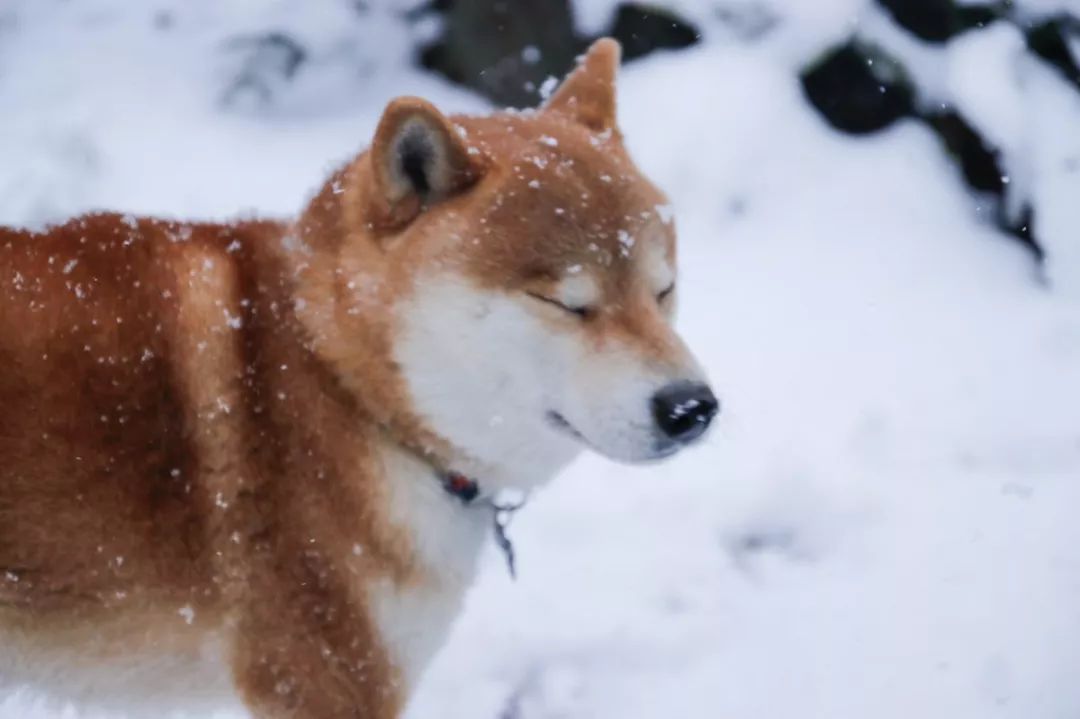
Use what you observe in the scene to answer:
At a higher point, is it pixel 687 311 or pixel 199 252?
pixel 199 252

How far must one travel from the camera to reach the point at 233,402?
69.0 inches

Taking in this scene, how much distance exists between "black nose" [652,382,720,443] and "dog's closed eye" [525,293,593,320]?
0.61 ft

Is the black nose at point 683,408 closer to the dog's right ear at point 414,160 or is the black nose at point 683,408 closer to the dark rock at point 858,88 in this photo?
the dog's right ear at point 414,160

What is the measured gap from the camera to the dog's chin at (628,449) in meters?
1.69

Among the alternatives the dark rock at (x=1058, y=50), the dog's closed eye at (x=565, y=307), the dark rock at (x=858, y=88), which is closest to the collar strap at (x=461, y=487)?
the dog's closed eye at (x=565, y=307)

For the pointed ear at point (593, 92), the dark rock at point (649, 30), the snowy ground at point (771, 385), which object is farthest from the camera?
the dark rock at point (649, 30)

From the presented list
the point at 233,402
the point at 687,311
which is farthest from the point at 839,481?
the point at 233,402

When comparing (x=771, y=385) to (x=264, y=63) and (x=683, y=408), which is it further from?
(x=264, y=63)

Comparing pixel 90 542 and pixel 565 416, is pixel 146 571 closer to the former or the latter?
pixel 90 542

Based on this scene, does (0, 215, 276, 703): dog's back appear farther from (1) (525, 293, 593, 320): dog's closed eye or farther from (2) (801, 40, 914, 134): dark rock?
(2) (801, 40, 914, 134): dark rock

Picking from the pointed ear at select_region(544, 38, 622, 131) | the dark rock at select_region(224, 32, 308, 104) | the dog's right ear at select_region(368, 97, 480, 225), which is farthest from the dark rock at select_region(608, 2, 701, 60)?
the dog's right ear at select_region(368, 97, 480, 225)

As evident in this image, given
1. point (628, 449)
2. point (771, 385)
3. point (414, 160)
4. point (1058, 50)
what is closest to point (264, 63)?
point (771, 385)

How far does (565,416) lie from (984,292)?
282 cm

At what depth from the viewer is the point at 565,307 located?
5.65ft
